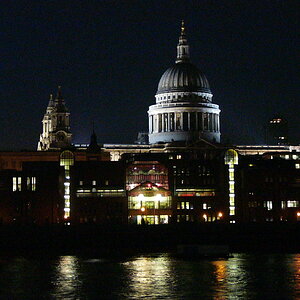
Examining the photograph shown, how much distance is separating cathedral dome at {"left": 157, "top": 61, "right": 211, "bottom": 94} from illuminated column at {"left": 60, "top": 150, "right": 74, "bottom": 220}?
62.1 metres

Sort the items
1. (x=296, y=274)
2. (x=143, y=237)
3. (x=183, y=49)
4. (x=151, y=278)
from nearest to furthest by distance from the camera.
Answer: (x=151, y=278) → (x=296, y=274) → (x=143, y=237) → (x=183, y=49)

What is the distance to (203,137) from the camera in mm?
178125

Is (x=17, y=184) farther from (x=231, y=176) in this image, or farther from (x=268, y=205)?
(x=268, y=205)

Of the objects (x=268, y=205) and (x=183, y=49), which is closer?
(x=268, y=205)

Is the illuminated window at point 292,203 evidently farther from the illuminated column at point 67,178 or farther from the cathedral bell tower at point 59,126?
the cathedral bell tower at point 59,126

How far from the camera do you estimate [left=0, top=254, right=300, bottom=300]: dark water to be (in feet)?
220

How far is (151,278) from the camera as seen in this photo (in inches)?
2908

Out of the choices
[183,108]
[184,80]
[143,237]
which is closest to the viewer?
[143,237]

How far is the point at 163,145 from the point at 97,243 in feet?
248

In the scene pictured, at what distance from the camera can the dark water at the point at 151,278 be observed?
6712cm

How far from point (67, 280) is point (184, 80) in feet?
366

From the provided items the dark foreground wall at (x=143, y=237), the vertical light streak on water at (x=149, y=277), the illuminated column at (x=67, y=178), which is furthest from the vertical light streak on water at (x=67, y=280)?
the illuminated column at (x=67, y=178)

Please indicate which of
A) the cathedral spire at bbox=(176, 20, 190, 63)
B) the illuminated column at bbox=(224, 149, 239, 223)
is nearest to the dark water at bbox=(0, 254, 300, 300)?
the illuminated column at bbox=(224, 149, 239, 223)

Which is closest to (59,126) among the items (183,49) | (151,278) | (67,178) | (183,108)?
(183,108)
